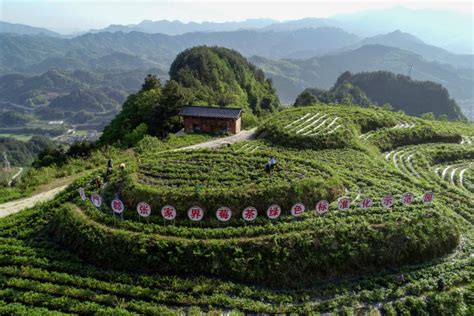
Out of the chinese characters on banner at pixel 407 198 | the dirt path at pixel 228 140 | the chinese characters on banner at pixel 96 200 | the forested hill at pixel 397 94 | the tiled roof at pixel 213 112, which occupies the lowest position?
the forested hill at pixel 397 94

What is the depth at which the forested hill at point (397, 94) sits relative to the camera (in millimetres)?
132625

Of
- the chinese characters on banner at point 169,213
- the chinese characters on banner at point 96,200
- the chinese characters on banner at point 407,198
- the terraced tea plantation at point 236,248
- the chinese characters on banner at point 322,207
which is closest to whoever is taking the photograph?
the terraced tea plantation at point 236,248

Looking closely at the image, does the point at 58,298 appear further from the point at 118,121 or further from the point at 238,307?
the point at 118,121

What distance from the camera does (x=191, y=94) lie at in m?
56.3

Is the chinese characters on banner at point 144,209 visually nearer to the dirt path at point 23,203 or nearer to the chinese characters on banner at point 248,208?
the chinese characters on banner at point 248,208

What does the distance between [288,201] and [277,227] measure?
7.91ft

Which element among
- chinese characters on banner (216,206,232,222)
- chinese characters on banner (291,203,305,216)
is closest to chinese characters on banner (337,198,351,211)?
chinese characters on banner (291,203,305,216)

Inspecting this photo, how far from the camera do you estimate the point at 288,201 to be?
20188 millimetres

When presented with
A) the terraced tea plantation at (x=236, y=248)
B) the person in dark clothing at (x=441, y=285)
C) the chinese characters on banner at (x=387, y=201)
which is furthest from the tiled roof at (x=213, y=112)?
the person in dark clothing at (x=441, y=285)

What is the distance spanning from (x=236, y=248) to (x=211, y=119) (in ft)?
93.8

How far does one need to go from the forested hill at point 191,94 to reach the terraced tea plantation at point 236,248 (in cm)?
2482

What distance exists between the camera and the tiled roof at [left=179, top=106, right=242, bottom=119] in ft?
142

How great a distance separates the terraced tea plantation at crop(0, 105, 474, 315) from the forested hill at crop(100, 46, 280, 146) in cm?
2482

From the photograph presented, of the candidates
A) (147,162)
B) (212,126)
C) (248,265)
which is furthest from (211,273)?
(212,126)
